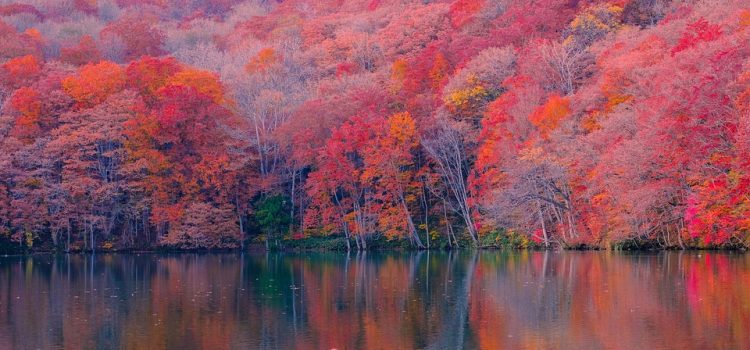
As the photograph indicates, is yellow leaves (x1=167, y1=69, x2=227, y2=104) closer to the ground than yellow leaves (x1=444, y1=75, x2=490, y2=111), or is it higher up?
higher up

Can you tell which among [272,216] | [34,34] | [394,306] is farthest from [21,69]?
[394,306]

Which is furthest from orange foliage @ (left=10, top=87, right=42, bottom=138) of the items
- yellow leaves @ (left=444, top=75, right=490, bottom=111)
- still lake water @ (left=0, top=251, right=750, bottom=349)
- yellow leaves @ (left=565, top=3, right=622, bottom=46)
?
yellow leaves @ (left=565, top=3, right=622, bottom=46)

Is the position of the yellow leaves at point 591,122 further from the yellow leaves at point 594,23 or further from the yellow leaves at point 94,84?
the yellow leaves at point 94,84

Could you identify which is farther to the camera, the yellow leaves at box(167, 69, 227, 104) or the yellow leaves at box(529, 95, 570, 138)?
the yellow leaves at box(167, 69, 227, 104)

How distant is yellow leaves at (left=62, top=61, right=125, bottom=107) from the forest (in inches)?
3.9

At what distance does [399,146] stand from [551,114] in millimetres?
8952

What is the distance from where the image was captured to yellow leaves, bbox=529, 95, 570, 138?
39.0 meters

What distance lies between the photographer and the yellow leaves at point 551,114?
3897 centimetres

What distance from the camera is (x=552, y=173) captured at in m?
38.2

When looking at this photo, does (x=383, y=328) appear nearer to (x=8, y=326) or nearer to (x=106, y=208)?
(x=8, y=326)

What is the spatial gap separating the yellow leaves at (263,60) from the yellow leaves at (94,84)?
1454 cm

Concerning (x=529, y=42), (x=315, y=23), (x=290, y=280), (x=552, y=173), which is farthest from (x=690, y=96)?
(x=315, y=23)

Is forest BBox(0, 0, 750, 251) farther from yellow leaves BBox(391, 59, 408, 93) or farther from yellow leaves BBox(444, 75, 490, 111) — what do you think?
yellow leaves BBox(391, 59, 408, 93)

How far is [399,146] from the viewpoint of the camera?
45.3m
